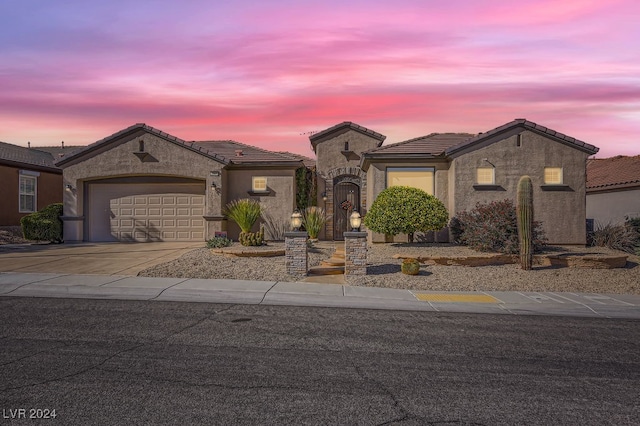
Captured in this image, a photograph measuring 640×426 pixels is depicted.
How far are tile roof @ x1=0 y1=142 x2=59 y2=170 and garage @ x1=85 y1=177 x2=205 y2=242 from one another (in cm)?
375

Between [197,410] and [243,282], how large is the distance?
24.7 ft

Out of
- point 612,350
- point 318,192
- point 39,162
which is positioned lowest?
point 612,350

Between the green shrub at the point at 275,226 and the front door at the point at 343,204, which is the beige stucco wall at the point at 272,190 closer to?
the green shrub at the point at 275,226

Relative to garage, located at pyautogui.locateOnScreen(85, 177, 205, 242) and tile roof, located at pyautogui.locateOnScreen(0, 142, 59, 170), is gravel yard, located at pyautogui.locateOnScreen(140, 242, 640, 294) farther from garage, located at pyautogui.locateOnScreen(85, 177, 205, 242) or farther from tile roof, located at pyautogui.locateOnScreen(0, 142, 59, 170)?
tile roof, located at pyautogui.locateOnScreen(0, 142, 59, 170)

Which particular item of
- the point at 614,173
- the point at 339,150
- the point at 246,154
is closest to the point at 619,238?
the point at 614,173

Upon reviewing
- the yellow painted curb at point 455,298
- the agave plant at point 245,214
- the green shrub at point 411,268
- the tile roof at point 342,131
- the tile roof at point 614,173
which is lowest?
the yellow painted curb at point 455,298

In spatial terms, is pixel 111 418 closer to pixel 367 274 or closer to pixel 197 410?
pixel 197 410

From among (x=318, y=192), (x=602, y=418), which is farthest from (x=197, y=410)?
(x=318, y=192)

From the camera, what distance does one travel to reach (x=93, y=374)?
5.26m

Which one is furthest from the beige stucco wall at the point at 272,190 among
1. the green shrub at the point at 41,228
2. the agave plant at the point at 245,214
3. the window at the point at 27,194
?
the window at the point at 27,194

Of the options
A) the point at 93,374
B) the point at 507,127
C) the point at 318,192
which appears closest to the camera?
the point at 93,374

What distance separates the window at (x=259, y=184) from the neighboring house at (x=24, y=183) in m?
10.7

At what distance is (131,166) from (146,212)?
2.07 meters

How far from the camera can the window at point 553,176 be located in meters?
18.3
